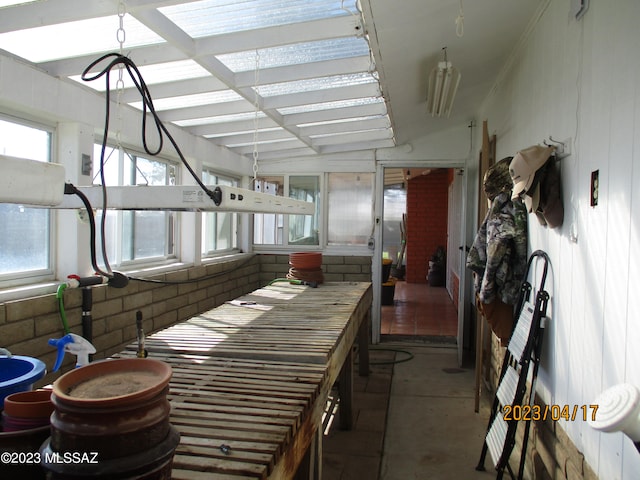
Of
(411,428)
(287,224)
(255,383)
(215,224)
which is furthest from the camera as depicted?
(287,224)

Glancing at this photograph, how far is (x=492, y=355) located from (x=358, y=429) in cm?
152

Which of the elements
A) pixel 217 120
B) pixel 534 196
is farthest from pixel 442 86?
pixel 217 120

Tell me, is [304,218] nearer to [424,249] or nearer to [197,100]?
[197,100]

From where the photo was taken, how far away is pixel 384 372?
5102 millimetres

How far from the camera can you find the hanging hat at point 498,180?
3.29 meters

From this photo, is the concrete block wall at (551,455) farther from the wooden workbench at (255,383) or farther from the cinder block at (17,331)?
the cinder block at (17,331)

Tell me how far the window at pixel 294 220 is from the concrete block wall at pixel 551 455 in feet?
12.9

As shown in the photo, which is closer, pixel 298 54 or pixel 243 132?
pixel 298 54

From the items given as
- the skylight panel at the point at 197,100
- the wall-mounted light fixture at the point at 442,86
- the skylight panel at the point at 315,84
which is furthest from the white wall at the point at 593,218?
the skylight panel at the point at 197,100

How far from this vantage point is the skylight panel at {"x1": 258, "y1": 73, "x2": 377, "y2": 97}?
3.87 m

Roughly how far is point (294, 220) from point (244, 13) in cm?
409

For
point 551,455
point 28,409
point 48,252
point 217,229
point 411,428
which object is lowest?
point 411,428

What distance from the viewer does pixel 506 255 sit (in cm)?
312

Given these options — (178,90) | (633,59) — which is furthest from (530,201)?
(178,90)
